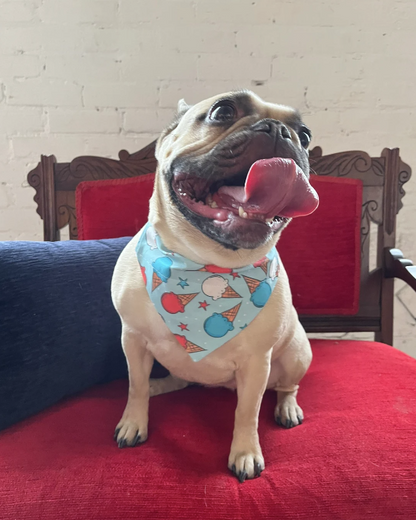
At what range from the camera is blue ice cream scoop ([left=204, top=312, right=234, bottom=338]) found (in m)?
0.92

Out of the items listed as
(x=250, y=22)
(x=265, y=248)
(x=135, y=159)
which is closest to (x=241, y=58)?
(x=250, y=22)

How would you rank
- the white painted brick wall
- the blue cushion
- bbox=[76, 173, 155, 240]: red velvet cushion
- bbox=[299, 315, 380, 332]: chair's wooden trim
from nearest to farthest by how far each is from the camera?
the blue cushion < bbox=[76, 173, 155, 240]: red velvet cushion < bbox=[299, 315, 380, 332]: chair's wooden trim < the white painted brick wall

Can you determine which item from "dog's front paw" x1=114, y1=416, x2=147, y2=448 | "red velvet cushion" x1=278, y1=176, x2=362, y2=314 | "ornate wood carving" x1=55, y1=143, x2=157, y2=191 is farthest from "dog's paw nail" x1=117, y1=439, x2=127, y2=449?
"ornate wood carving" x1=55, y1=143, x2=157, y2=191

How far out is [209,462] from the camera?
0.84 metres

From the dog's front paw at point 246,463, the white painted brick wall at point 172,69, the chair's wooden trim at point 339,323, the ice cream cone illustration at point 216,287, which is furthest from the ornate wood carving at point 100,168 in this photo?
the dog's front paw at point 246,463

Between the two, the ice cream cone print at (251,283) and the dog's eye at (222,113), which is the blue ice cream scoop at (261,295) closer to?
the ice cream cone print at (251,283)

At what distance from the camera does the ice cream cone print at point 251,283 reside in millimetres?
931

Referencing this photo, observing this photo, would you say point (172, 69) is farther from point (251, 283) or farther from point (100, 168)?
point (251, 283)

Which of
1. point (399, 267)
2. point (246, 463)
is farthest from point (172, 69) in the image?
point (246, 463)

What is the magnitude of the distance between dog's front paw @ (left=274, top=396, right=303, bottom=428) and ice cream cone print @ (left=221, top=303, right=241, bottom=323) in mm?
316

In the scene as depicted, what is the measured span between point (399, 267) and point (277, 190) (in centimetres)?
100

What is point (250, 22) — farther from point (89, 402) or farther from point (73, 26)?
point (89, 402)

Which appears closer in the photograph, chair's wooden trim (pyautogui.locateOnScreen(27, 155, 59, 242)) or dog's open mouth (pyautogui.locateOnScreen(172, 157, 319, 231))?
dog's open mouth (pyautogui.locateOnScreen(172, 157, 319, 231))

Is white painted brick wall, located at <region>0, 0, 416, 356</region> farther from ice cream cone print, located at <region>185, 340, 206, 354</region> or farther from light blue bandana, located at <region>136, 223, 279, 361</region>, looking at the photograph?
ice cream cone print, located at <region>185, 340, 206, 354</region>
